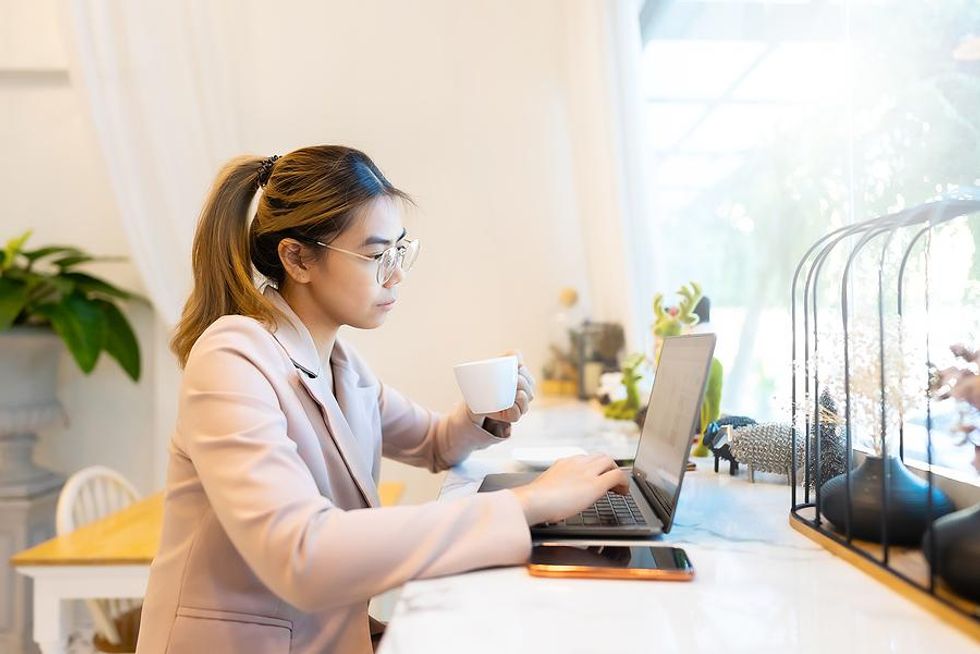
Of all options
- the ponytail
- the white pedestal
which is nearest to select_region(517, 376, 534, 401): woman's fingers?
the ponytail

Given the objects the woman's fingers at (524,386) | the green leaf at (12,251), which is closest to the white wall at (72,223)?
the green leaf at (12,251)

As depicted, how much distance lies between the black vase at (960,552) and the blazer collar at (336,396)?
0.72m

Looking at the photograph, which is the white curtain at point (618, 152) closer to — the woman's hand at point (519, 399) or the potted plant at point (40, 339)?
the woman's hand at point (519, 399)

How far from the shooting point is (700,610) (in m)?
0.67

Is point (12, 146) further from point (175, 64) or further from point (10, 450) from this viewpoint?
point (10, 450)

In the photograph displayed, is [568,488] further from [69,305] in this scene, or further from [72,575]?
[69,305]

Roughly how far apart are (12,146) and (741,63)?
2778 millimetres

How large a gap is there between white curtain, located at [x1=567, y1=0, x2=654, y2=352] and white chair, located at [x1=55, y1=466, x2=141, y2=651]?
152 centimetres

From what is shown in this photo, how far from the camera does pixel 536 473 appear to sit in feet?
4.25

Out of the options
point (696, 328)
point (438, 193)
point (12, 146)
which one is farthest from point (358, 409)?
point (12, 146)

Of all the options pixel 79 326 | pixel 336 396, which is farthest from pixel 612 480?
pixel 79 326

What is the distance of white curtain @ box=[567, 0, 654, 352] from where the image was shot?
1.98m

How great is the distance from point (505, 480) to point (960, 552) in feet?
2.32

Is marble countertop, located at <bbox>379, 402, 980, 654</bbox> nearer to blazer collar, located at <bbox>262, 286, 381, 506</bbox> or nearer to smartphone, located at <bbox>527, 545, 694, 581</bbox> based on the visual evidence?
smartphone, located at <bbox>527, 545, 694, 581</bbox>
